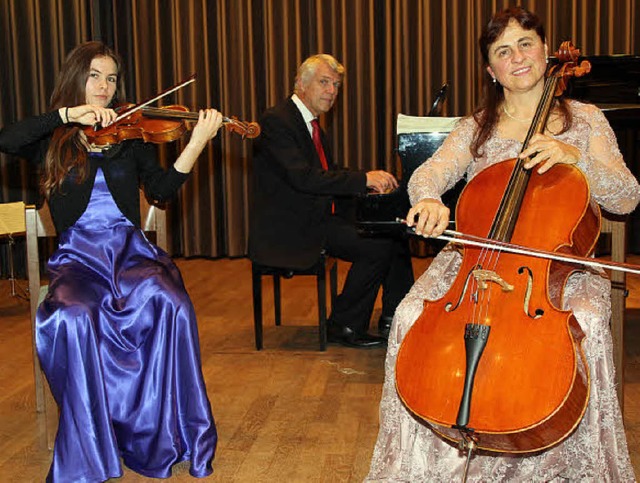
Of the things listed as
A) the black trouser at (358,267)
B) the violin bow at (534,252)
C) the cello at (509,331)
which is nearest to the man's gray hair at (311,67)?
the black trouser at (358,267)

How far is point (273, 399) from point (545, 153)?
1427 mm

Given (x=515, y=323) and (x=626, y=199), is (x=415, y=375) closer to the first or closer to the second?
(x=515, y=323)

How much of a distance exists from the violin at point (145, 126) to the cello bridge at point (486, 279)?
1.19 meters

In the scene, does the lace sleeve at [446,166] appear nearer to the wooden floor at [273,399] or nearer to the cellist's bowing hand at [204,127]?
the cellist's bowing hand at [204,127]

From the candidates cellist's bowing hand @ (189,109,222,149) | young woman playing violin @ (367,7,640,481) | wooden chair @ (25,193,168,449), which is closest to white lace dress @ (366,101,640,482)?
young woman playing violin @ (367,7,640,481)

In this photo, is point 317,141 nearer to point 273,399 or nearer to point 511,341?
point 273,399

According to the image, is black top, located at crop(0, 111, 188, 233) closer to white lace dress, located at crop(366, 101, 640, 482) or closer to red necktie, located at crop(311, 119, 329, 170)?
white lace dress, located at crop(366, 101, 640, 482)

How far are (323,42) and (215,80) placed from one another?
832 mm

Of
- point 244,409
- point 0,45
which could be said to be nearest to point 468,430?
point 244,409

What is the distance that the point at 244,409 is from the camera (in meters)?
2.75

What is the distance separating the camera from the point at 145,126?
8.48 ft

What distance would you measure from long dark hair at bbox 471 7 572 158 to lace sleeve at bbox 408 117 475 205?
0.09 feet

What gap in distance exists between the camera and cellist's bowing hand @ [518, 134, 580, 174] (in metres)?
1.81

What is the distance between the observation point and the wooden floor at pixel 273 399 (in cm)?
227
